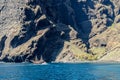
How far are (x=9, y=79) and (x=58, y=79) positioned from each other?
22.9 meters

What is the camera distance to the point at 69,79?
16688cm

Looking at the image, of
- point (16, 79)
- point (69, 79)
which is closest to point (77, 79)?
point (69, 79)

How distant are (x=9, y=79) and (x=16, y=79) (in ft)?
10.7

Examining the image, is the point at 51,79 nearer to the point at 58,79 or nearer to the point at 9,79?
the point at 58,79

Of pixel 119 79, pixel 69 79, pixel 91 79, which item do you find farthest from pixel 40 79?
pixel 119 79

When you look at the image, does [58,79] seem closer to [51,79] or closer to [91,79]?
[51,79]

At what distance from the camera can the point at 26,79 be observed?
16825cm

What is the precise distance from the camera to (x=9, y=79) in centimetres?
16675

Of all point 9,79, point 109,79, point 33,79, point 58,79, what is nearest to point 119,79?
point 109,79

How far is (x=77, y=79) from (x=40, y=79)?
1725 centimetres

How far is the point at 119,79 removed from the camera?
158m

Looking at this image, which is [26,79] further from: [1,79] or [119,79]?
[119,79]

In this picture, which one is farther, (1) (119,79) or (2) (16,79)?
(2) (16,79)

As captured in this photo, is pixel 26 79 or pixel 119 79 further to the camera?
pixel 26 79
